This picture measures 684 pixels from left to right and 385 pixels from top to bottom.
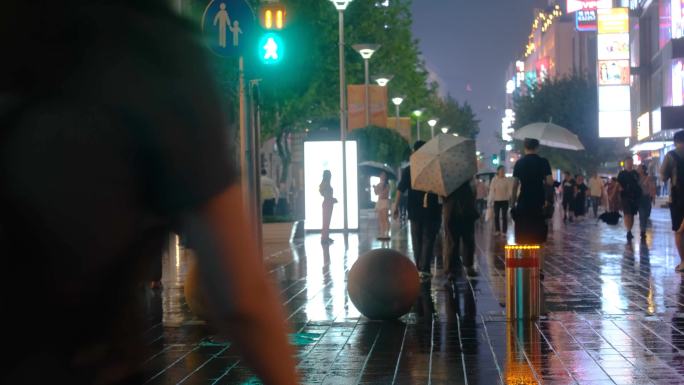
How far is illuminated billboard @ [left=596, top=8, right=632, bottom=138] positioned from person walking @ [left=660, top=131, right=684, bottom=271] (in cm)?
7424

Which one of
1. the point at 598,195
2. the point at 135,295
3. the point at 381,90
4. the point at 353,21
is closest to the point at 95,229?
the point at 135,295

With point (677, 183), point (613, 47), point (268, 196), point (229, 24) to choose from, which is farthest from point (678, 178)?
point (613, 47)

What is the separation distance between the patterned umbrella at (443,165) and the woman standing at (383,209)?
12.8 metres

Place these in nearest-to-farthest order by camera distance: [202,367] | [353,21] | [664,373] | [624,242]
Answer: [664,373] → [202,367] → [624,242] → [353,21]

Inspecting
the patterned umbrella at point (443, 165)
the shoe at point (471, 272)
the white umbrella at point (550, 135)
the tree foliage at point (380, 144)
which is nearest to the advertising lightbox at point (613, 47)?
the tree foliage at point (380, 144)

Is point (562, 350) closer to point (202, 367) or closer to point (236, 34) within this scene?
point (202, 367)

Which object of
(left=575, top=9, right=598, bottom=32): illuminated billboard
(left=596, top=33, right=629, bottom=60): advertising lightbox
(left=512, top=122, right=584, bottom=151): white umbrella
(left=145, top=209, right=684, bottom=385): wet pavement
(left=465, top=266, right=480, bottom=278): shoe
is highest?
(left=575, top=9, right=598, bottom=32): illuminated billboard

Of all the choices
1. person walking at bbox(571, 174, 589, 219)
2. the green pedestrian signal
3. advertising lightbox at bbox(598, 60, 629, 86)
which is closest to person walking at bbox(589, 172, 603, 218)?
person walking at bbox(571, 174, 589, 219)

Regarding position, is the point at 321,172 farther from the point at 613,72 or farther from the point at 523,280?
the point at 613,72

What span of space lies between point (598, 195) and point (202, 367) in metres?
38.5

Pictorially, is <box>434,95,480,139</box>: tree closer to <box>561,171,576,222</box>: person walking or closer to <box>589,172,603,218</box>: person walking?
<box>589,172,603,218</box>: person walking

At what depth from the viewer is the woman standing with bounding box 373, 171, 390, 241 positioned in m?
31.7

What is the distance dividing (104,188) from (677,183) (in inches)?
647

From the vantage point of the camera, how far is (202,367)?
917 cm
